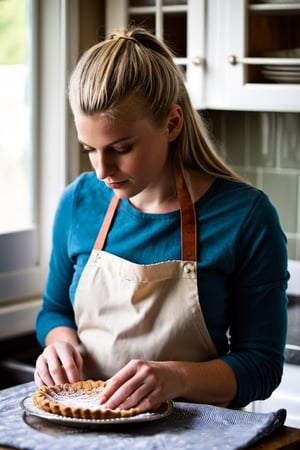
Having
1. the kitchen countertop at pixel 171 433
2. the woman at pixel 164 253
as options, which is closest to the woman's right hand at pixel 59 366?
the woman at pixel 164 253

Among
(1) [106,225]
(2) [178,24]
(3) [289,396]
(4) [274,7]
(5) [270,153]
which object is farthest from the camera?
(5) [270,153]

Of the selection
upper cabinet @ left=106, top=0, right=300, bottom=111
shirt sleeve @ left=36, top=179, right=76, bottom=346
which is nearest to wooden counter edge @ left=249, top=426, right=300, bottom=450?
shirt sleeve @ left=36, top=179, right=76, bottom=346

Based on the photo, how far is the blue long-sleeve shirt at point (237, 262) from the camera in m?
1.89

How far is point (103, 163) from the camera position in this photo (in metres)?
1.80

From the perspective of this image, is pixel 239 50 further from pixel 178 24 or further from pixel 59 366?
pixel 59 366

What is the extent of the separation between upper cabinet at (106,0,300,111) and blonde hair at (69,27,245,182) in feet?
2.81

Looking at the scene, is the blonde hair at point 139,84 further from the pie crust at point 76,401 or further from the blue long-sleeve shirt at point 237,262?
the pie crust at point 76,401

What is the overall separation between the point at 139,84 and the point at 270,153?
4.81ft

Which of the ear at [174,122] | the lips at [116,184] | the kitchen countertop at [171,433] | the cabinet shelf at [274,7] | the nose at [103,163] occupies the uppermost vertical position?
the cabinet shelf at [274,7]

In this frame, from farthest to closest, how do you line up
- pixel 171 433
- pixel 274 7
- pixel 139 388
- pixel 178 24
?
pixel 178 24, pixel 274 7, pixel 139 388, pixel 171 433

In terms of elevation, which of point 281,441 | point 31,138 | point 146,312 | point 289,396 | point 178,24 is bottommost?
point 289,396

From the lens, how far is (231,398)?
186 centimetres

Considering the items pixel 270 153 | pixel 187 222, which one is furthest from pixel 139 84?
pixel 270 153

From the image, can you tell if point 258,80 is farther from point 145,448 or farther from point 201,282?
point 145,448
